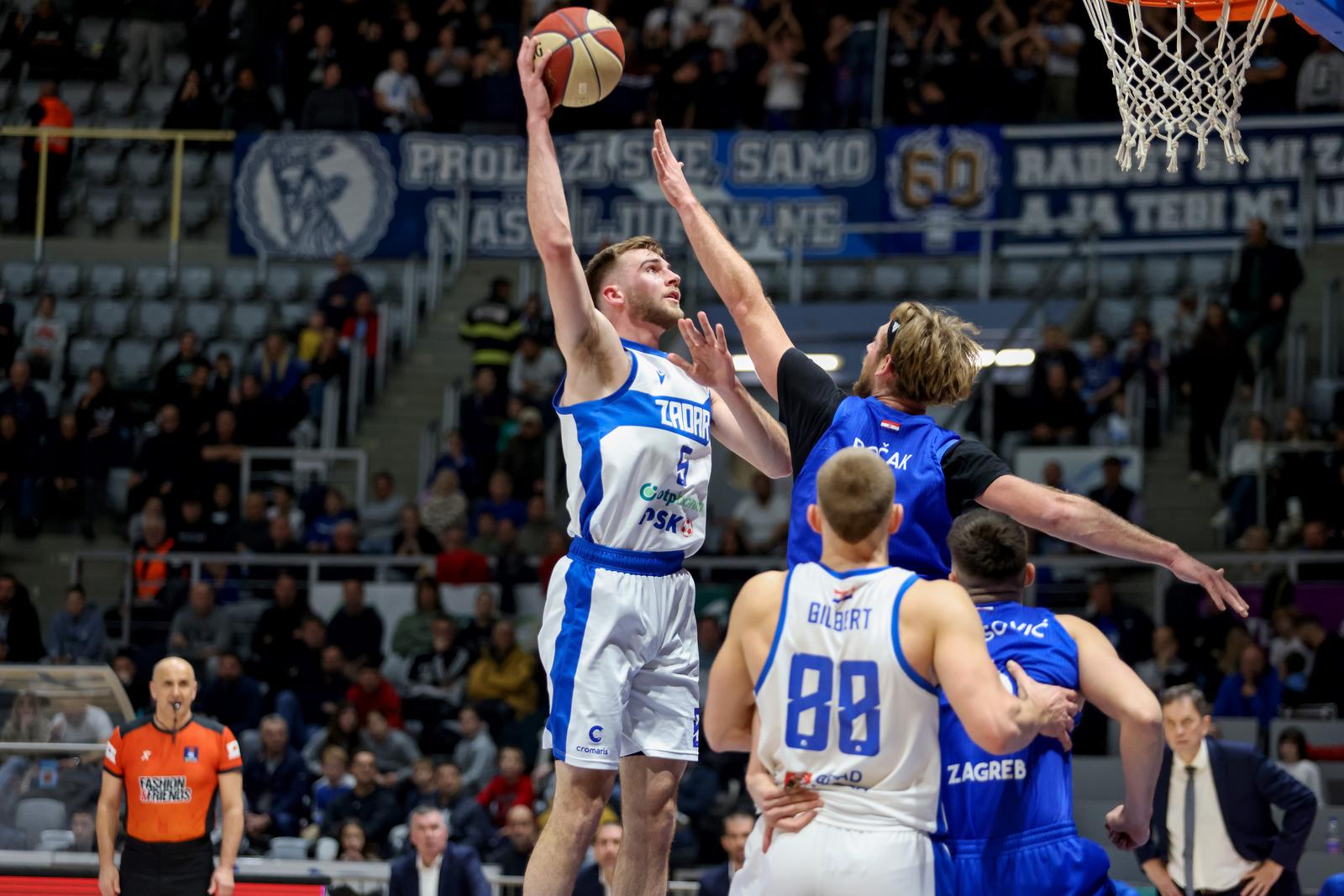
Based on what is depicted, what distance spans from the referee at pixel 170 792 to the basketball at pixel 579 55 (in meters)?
5.57

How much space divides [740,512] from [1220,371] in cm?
513

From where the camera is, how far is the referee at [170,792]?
10969 millimetres

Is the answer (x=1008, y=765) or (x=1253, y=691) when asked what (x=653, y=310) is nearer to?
(x=1008, y=765)

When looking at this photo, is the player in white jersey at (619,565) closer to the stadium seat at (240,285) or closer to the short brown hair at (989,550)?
the short brown hair at (989,550)

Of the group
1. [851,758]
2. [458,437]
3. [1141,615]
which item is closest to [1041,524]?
[851,758]

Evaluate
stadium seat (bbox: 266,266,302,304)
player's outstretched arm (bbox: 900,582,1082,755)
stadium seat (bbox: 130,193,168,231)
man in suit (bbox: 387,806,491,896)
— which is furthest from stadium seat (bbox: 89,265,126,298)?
player's outstretched arm (bbox: 900,582,1082,755)

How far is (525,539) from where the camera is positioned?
60.6 feet

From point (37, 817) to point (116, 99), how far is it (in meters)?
15.7

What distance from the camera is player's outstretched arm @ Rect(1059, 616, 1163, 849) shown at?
5.67 m

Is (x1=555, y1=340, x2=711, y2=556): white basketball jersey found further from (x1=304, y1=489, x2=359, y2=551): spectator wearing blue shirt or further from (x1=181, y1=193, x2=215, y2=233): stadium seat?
(x1=181, y1=193, x2=215, y2=233): stadium seat

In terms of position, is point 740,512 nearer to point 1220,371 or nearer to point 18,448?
point 1220,371

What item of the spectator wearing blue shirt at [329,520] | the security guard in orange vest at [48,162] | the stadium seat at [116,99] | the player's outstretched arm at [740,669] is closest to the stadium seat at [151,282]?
the security guard in orange vest at [48,162]

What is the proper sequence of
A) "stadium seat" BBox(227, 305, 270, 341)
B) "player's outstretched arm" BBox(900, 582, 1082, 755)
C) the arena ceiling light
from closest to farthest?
"player's outstretched arm" BBox(900, 582, 1082, 755), the arena ceiling light, "stadium seat" BBox(227, 305, 270, 341)

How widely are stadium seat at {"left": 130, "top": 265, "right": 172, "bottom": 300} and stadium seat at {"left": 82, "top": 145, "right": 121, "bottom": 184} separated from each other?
6.67 ft
